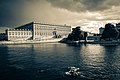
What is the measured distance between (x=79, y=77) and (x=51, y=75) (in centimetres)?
873

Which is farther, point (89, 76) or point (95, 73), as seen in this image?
point (95, 73)

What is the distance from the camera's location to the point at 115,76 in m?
51.1

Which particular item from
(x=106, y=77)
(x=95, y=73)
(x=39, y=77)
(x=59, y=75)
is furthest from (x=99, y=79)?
(x=39, y=77)

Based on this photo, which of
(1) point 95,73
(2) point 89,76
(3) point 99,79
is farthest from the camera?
(1) point 95,73

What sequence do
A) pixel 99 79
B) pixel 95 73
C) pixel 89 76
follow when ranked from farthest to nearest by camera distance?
pixel 95 73, pixel 89 76, pixel 99 79

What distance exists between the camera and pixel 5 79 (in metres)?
50.2

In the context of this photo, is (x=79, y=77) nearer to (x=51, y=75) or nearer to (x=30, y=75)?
(x=51, y=75)

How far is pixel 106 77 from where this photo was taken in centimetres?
5034

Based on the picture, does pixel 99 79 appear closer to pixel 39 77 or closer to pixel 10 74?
pixel 39 77

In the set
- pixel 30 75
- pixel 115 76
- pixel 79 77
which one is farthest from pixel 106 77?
pixel 30 75

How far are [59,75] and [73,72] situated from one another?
4587 millimetres

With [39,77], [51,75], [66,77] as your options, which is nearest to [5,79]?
[39,77]

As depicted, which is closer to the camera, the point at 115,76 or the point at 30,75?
the point at 115,76

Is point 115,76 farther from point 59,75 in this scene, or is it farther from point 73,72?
point 59,75
